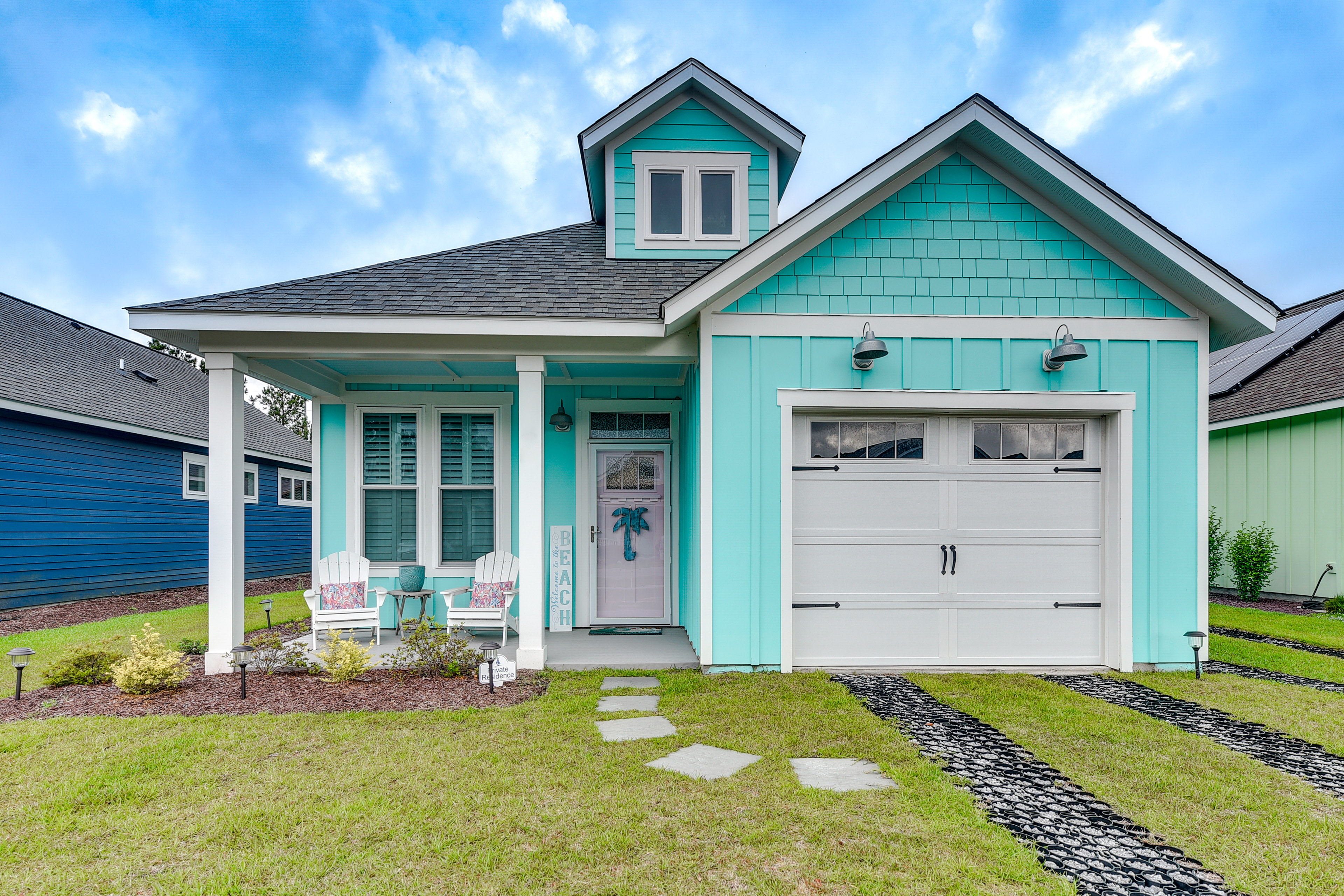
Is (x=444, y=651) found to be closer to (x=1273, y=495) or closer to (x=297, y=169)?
(x=1273, y=495)

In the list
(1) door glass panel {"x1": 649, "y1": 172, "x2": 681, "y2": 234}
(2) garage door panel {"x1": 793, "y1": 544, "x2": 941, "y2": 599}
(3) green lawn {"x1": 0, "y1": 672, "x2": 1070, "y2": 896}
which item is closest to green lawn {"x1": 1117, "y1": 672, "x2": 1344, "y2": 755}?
(2) garage door panel {"x1": 793, "y1": 544, "x2": 941, "y2": 599}

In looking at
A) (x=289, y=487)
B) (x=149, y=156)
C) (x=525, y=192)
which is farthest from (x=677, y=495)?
(x=525, y=192)

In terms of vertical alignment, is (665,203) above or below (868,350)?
above

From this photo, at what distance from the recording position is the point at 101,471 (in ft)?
33.0

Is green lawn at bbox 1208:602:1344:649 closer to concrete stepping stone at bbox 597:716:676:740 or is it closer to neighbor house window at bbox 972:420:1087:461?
neighbor house window at bbox 972:420:1087:461

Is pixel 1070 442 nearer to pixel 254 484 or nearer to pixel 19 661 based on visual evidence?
pixel 19 661

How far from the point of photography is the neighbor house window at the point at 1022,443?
5.36 m

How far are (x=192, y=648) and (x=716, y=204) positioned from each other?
6.46m

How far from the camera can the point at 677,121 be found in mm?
6898

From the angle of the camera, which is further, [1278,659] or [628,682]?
[1278,659]

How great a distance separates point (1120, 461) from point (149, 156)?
29172mm

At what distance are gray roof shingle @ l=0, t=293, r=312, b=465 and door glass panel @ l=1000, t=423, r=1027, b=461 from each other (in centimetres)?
843

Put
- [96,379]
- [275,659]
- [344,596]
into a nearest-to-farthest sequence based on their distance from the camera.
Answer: [275,659] < [344,596] < [96,379]

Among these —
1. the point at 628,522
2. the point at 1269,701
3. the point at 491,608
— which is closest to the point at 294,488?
the point at 491,608
